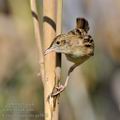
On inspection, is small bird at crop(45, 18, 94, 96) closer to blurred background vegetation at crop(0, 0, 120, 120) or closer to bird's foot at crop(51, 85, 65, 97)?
bird's foot at crop(51, 85, 65, 97)

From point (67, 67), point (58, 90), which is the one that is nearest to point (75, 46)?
point (58, 90)

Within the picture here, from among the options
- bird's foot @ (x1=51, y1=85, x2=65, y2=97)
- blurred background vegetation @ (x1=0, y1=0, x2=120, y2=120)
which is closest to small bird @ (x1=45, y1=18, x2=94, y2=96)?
bird's foot @ (x1=51, y1=85, x2=65, y2=97)

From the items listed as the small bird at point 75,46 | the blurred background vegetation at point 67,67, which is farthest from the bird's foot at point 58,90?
the blurred background vegetation at point 67,67

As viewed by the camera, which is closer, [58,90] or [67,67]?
[58,90]

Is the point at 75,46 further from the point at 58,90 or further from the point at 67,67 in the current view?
the point at 67,67

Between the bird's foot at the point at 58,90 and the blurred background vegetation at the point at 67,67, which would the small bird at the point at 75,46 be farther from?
the blurred background vegetation at the point at 67,67

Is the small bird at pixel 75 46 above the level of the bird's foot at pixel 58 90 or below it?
above

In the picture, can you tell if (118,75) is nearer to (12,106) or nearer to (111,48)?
(111,48)

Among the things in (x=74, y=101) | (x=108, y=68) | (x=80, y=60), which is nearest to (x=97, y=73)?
(x=108, y=68)
